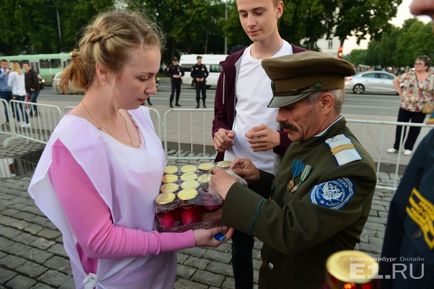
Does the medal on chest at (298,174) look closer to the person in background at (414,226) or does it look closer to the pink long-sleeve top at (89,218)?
the person in background at (414,226)

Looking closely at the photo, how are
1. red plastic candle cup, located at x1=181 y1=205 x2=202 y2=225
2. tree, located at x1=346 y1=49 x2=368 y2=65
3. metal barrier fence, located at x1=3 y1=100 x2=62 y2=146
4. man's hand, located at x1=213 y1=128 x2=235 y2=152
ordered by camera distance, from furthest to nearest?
tree, located at x1=346 y1=49 x2=368 y2=65 < metal barrier fence, located at x1=3 y1=100 x2=62 y2=146 < man's hand, located at x1=213 y1=128 x2=235 y2=152 < red plastic candle cup, located at x1=181 y1=205 x2=202 y2=225

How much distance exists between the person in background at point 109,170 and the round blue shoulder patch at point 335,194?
505 mm

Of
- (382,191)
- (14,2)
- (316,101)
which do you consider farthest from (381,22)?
(14,2)

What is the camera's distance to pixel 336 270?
74 cm

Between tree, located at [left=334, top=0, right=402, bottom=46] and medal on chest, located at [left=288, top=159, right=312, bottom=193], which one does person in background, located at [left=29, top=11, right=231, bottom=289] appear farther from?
tree, located at [left=334, top=0, right=402, bottom=46]

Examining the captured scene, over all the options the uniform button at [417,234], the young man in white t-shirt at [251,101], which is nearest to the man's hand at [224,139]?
the young man in white t-shirt at [251,101]

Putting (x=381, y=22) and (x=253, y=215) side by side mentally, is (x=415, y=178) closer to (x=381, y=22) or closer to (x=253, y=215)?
(x=253, y=215)

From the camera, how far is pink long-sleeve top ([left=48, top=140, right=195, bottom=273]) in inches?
49.4

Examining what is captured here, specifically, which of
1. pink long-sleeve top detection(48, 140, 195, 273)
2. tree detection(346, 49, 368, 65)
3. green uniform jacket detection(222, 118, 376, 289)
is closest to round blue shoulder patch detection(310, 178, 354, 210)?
green uniform jacket detection(222, 118, 376, 289)

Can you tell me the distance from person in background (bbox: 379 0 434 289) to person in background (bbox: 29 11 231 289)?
74cm

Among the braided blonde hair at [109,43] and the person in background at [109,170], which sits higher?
the braided blonde hair at [109,43]

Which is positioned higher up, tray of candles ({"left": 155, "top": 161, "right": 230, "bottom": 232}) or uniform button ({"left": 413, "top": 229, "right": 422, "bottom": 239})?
uniform button ({"left": 413, "top": 229, "right": 422, "bottom": 239})

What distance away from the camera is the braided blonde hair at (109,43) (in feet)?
4.45

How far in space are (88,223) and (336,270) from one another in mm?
949
